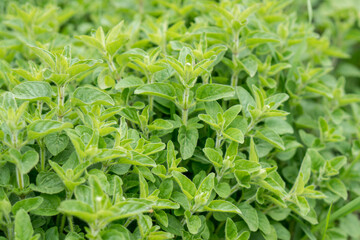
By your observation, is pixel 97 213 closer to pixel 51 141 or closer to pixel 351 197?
pixel 51 141

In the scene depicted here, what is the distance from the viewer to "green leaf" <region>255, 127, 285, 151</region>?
1875 mm

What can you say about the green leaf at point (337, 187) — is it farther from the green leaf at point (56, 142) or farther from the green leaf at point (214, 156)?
the green leaf at point (56, 142)

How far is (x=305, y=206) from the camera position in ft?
5.78

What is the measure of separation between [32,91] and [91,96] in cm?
26

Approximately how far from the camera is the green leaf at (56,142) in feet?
5.29

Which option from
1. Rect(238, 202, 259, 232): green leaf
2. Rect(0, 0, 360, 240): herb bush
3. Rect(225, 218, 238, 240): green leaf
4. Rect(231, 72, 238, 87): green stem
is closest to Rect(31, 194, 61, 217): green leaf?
Rect(0, 0, 360, 240): herb bush

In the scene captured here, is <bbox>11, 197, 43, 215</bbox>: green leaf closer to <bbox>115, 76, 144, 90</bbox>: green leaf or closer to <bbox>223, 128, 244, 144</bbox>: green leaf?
<bbox>115, 76, 144, 90</bbox>: green leaf

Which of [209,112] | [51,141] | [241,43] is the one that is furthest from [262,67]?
[51,141]

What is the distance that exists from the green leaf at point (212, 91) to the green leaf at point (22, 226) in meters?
0.93

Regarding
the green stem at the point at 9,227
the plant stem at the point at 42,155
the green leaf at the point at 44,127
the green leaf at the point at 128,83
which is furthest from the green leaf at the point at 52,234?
the green leaf at the point at 128,83

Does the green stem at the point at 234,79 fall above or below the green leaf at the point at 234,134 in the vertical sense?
below

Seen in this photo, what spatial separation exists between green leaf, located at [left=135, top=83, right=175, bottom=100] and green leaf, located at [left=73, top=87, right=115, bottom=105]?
0.18 m

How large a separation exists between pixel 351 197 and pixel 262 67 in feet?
3.67

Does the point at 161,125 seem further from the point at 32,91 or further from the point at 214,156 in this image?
the point at 32,91
